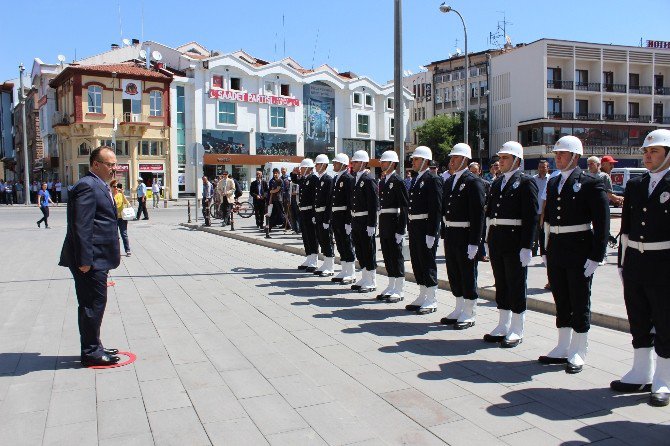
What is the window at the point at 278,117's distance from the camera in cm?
5578

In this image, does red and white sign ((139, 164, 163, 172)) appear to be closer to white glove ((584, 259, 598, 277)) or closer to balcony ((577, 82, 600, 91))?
balcony ((577, 82, 600, 91))

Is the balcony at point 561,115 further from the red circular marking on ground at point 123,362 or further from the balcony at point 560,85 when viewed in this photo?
the red circular marking on ground at point 123,362

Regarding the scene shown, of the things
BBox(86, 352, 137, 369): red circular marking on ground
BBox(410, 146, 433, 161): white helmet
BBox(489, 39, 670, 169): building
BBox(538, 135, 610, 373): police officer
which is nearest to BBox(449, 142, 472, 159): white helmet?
BBox(410, 146, 433, 161): white helmet

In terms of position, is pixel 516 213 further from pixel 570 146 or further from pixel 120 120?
pixel 120 120

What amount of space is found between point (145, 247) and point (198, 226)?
670 centimetres

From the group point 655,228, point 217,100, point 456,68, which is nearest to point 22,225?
point 655,228

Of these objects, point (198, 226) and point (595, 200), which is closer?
point (595, 200)

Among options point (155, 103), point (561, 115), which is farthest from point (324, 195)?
point (561, 115)

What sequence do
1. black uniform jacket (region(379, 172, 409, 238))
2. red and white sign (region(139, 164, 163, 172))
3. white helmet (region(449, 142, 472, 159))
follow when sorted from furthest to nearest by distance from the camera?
red and white sign (region(139, 164, 163, 172))
black uniform jacket (region(379, 172, 409, 238))
white helmet (region(449, 142, 472, 159))

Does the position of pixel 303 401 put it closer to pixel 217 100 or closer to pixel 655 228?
pixel 655 228

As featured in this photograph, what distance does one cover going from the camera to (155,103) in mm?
49875

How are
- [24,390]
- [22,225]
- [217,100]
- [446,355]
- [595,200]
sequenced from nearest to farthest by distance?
1. [24,390]
2. [595,200]
3. [446,355]
4. [22,225]
5. [217,100]

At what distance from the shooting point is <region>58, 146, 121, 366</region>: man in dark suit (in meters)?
5.62

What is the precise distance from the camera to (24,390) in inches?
203
